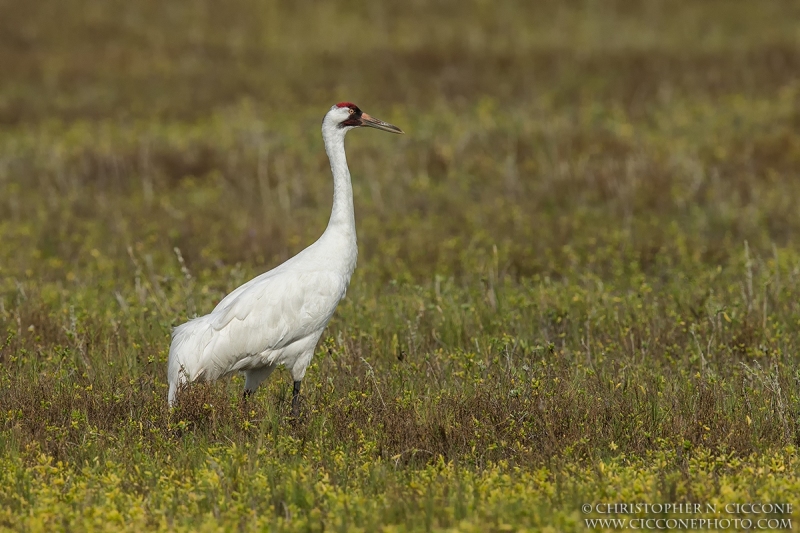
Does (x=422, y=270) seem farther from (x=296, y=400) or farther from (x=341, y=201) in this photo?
(x=296, y=400)

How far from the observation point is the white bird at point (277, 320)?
6.11 meters

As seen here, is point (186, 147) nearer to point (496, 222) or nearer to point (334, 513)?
point (496, 222)

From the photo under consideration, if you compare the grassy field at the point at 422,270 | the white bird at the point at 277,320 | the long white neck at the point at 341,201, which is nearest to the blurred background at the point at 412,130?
the grassy field at the point at 422,270

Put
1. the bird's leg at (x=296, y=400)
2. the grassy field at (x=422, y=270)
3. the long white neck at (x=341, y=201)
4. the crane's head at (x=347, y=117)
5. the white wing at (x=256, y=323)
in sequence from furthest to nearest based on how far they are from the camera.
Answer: the crane's head at (x=347, y=117), the long white neck at (x=341, y=201), the white wing at (x=256, y=323), the bird's leg at (x=296, y=400), the grassy field at (x=422, y=270)

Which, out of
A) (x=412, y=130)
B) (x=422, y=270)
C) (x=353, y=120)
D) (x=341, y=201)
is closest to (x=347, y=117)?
(x=353, y=120)

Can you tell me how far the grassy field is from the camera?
482cm

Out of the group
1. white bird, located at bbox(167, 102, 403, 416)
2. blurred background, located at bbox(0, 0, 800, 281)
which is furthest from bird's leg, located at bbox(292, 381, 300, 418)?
blurred background, located at bbox(0, 0, 800, 281)

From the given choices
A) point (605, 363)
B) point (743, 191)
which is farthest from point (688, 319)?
→ point (743, 191)

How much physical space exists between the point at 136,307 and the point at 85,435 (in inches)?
112

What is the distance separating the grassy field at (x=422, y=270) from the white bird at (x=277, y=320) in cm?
21

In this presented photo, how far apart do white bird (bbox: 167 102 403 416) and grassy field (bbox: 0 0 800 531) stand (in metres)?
0.21

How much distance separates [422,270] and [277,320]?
347 cm

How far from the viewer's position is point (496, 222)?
10.6 meters

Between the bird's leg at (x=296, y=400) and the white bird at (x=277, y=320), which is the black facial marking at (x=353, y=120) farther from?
the bird's leg at (x=296, y=400)
